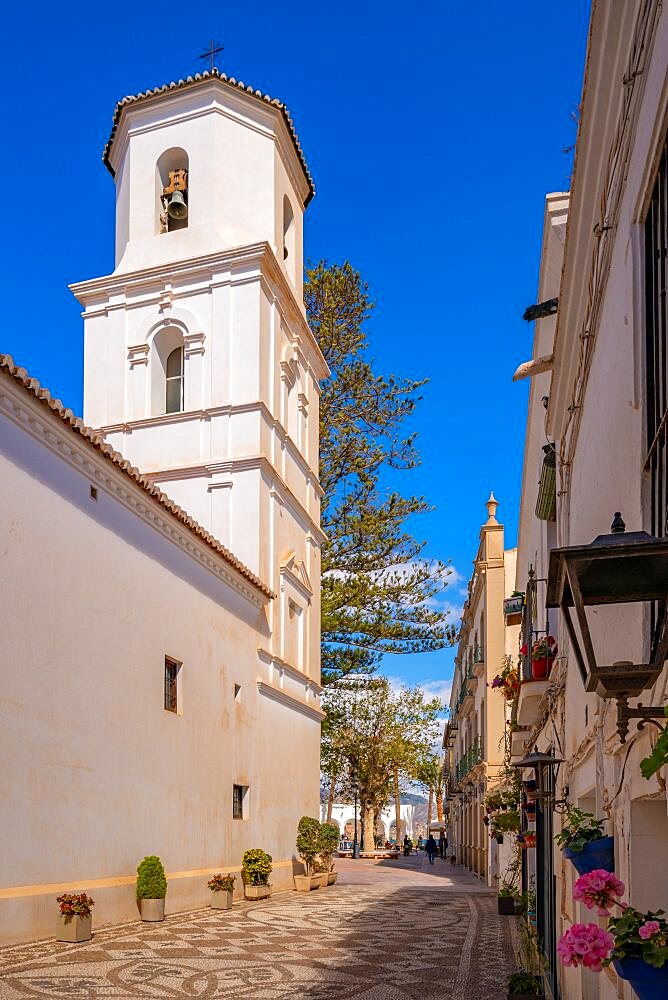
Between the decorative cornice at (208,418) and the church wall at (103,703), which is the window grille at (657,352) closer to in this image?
the church wall at (103,703)

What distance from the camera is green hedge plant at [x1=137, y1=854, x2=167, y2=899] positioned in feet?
46.9

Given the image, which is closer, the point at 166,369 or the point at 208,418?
the point at 208,418

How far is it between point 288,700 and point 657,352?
66.8ft

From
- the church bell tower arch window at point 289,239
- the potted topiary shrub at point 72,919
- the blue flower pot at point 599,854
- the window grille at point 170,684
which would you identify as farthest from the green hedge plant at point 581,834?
the church bell tower arch window at point 289,239

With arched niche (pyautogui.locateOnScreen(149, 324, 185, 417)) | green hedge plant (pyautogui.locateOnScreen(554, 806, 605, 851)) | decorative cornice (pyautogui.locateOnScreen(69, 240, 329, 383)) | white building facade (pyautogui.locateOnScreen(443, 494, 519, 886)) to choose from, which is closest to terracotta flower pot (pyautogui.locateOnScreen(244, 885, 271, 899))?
white building facade (pyautogui.locateOnScreen(443, 494, 519, 886))


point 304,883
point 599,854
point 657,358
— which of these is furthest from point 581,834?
point 304,883

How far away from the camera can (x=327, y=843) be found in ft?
78.1

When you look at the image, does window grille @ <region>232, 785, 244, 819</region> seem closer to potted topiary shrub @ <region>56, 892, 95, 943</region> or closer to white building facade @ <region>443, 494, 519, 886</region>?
white building facade @ <region>443, 494, 519, 886</region>

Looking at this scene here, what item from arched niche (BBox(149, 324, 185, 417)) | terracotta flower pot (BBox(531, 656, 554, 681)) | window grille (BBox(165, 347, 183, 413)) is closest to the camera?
terracotta flower pot (BBox(531, 656, 554, 681))

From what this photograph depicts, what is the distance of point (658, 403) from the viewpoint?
402 centimetres

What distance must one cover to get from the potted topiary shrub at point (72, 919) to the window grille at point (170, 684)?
4630mm

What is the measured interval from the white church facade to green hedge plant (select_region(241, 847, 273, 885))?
401 mm

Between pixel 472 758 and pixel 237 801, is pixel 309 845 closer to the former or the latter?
pixel 237 801

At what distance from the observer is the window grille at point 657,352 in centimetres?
383
